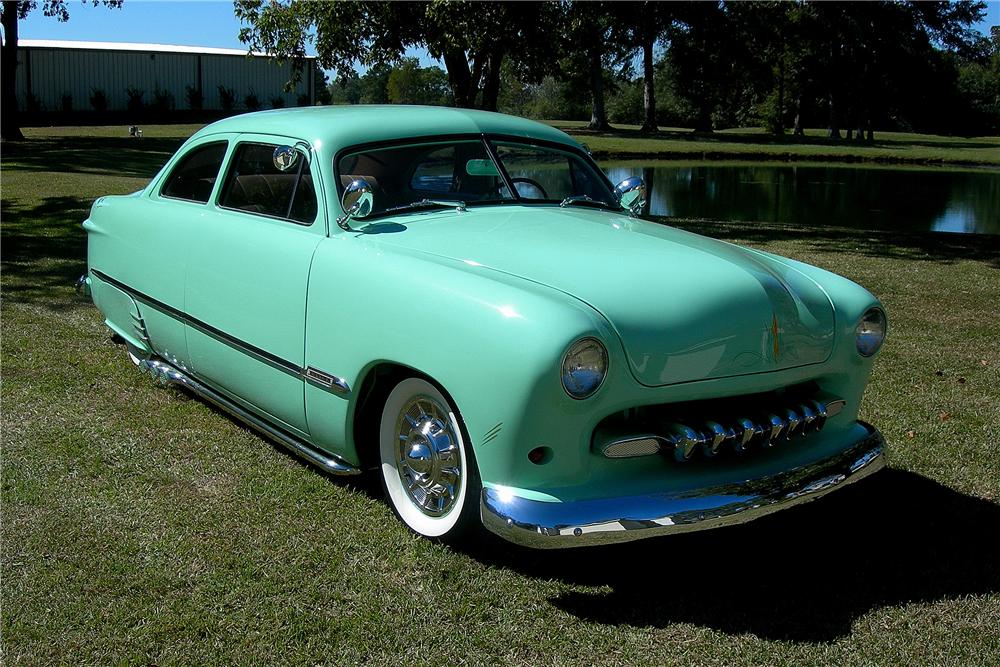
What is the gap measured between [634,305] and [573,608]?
99cm

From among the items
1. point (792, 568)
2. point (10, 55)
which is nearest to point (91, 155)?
point (10, 55)

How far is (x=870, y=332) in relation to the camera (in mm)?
3816

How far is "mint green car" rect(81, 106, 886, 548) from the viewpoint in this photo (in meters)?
3.09

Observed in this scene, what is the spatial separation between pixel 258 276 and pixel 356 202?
57cm

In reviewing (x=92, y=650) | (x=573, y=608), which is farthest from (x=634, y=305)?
(x=92, y=650)

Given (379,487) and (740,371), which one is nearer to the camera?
(740,371)

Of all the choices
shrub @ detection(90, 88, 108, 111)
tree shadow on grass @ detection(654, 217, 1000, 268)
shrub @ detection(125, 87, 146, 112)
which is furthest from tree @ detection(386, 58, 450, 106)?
tree shadow on grass @ detection(654, 217, 1000, 268)

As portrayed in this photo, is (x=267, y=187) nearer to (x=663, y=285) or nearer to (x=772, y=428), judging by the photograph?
(x=663, y=285)

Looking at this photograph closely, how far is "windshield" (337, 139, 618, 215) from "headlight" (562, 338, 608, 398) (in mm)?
1427

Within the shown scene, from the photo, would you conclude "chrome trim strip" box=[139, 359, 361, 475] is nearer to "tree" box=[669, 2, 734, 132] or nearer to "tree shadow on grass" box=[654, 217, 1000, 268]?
"tree shadow on grass" box=[654, 217, 1000, 268]

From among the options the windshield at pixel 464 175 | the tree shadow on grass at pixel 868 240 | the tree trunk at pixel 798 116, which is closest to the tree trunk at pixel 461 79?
the tree shadow on grass at pixel 868 240

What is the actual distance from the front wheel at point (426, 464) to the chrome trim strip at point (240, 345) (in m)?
0.22

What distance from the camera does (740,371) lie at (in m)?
3.35

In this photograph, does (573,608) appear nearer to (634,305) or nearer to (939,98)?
(634,305)
